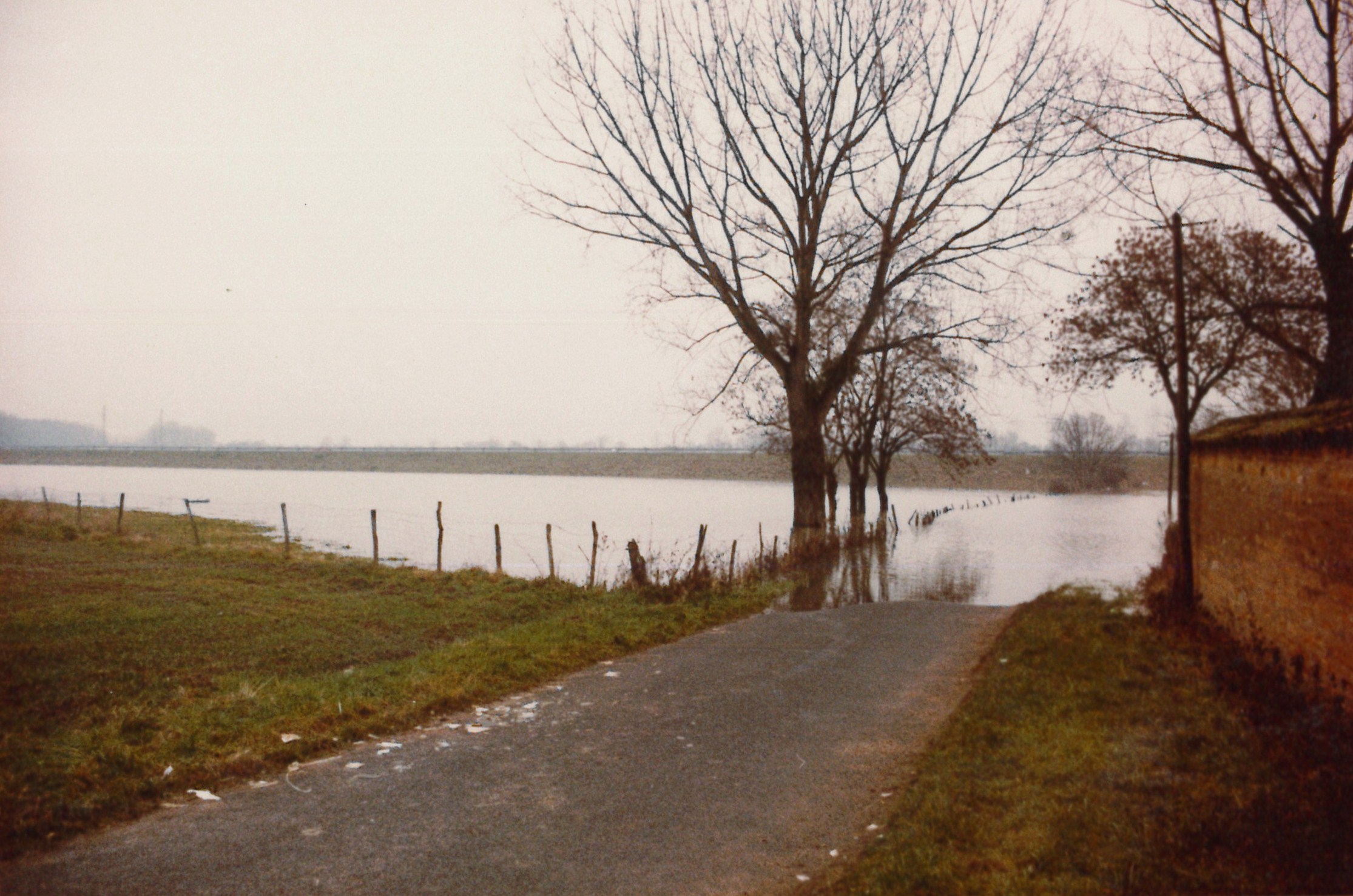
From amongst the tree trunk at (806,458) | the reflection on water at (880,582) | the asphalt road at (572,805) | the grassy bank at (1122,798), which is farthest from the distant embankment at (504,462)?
the asphalt road at (572,805)

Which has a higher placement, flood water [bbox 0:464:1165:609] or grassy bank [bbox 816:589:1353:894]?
grassy bank [bbox 816:589:1353:894]

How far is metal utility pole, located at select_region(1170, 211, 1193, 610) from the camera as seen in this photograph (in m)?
12.0

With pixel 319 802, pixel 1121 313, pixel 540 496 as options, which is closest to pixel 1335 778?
pixel 319 802

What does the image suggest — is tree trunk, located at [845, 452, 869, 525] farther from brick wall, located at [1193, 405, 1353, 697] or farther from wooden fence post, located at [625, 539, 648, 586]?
brick wall, located at [1193, 405, 1353, 697]

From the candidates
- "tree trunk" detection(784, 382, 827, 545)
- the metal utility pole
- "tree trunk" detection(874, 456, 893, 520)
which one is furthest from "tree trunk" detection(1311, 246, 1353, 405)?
"tree trunk" detection(874, 456, 893, 520)

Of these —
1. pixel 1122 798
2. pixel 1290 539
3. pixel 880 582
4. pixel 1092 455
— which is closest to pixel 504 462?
pixel 1092 455

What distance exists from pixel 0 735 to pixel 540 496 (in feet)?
205

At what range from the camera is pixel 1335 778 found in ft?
17.5

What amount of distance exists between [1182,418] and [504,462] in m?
126

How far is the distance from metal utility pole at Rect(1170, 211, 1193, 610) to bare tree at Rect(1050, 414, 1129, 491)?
2140 inches

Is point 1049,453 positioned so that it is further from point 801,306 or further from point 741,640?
point 741,640

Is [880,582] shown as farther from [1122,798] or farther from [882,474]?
[882,474]

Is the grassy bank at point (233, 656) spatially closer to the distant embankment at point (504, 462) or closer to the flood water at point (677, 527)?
the flood water at point (677, 527)

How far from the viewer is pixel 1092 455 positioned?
66.7 meters
